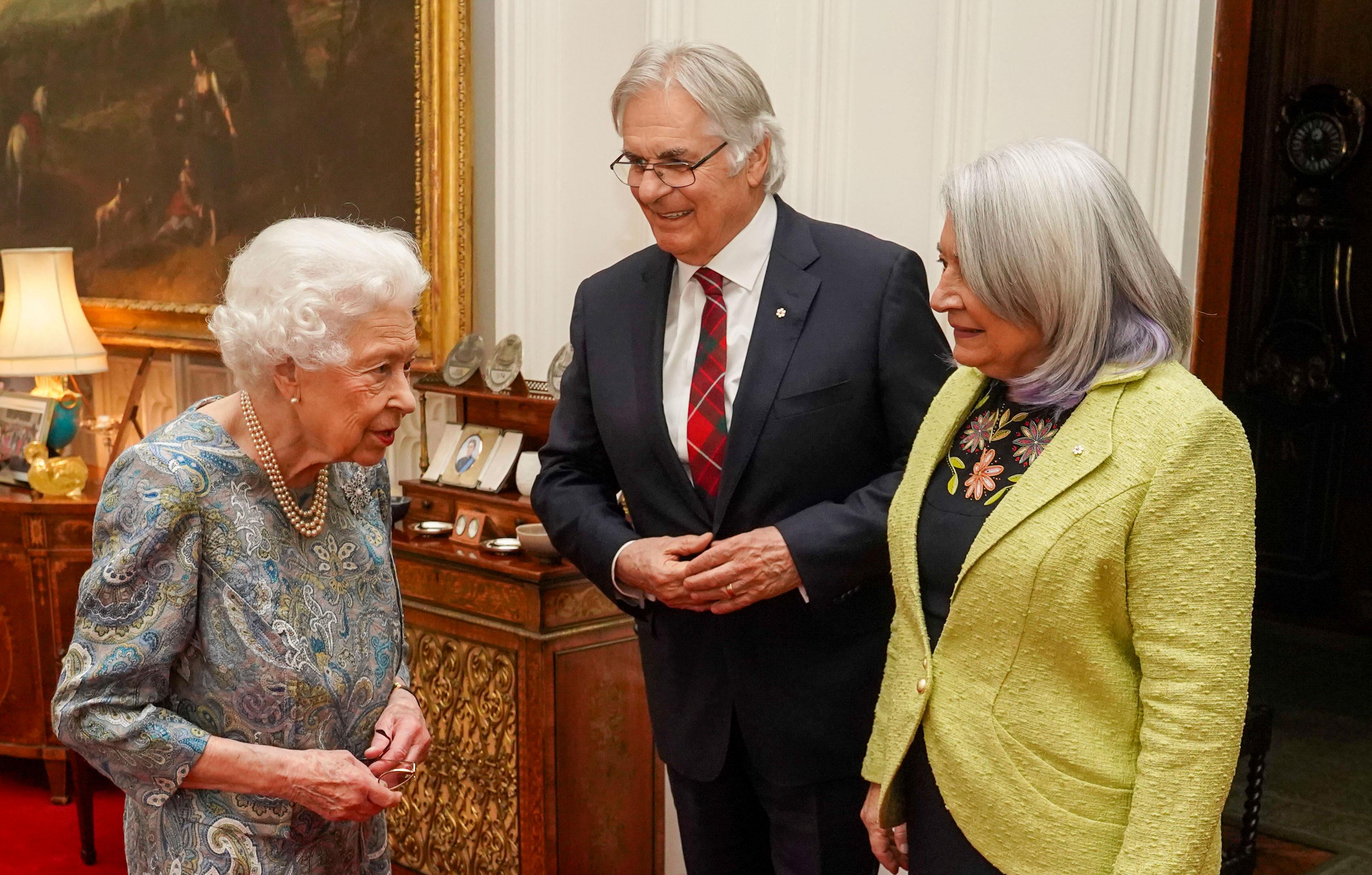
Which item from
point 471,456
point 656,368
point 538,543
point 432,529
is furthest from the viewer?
point 471,456

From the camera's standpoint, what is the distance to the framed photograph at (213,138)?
430cm

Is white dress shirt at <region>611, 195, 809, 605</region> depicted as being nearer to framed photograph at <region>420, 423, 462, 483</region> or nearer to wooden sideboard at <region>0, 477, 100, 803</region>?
framed photograph at <region>420, 423, 462, 483</region>

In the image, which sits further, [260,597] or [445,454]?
[445,454]

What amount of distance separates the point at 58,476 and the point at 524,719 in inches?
92.9

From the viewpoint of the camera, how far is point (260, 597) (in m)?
1.88

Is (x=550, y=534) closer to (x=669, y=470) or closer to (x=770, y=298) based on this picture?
(x=669, y=470)

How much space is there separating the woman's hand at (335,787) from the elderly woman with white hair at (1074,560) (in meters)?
0.78

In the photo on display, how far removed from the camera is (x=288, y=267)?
6.18 ft

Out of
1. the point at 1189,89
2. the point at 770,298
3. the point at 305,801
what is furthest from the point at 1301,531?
the point at 305,801

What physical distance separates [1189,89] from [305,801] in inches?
83.4

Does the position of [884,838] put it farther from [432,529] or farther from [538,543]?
[432,529]

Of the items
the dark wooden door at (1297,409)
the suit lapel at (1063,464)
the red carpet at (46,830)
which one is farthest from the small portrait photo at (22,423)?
the dark wooden door at (1297,409)

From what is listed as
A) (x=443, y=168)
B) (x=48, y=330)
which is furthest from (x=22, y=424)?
(x=443, y=168)

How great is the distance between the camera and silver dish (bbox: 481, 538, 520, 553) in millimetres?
3695
